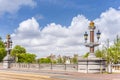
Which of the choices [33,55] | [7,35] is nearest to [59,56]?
[33,55]

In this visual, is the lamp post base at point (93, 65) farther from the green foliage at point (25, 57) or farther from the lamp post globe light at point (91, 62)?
the green foliage at point (25, 57)

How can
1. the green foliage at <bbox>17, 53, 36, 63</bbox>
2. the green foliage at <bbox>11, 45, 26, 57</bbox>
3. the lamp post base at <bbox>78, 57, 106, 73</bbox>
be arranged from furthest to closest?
1. the green foliage at <bbox>11, 45, 26, 57</bbox>
2. the green foliage at <bbox>17, 53, 36, 63</bbox>
3. the lamp post base at <bbox>78, 57, 106, 73</bbox>

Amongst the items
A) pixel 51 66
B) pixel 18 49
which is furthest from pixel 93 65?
pixel 18 49

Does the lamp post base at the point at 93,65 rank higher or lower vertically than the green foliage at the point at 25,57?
lower

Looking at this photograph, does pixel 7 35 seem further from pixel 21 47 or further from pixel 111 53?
pixel 21 47

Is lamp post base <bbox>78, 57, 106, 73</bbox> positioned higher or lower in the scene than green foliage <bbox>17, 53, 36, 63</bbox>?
lower

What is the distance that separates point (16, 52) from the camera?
4488 inches

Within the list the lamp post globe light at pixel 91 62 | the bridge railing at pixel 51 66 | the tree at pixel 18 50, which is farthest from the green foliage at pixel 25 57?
the lamp post globe light at pixel 91 62

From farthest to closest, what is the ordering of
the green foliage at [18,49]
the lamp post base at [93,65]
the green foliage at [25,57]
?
1. the green foliage at [18,49]
2. the green foliage at [25,57]
3. the lamp post base at [93,65]

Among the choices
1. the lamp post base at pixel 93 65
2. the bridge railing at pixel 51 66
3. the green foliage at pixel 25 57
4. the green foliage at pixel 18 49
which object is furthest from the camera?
the green foliage at pixel 18 49

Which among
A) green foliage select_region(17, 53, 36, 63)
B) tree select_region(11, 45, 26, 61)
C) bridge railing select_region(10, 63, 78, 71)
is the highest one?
tree select_region(11, 45, 26, 61)

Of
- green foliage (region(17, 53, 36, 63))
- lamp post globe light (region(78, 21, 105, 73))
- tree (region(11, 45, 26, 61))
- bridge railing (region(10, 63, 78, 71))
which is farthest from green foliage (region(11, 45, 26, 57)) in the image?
lamp post globe light (region(78, 21, 105, 73))

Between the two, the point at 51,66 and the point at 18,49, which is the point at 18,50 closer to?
the point at 18,49

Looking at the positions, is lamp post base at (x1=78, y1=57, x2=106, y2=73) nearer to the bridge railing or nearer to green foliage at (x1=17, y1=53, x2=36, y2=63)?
the bridge railing
